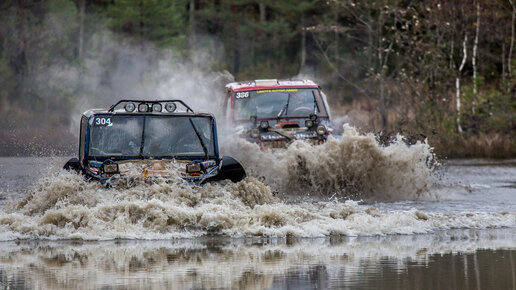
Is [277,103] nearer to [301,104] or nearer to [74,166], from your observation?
[301,104]

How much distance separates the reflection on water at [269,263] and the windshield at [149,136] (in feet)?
6.92

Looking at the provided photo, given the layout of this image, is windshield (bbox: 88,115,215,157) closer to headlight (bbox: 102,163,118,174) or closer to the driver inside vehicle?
headlight (bbox: 102,163,118,174)

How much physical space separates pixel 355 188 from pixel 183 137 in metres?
5.20

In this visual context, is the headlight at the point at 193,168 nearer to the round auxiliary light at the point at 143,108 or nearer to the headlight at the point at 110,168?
the headlight at the point at 110,168

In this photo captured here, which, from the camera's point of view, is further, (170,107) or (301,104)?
(301,104)

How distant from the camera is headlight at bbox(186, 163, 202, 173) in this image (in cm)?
1463

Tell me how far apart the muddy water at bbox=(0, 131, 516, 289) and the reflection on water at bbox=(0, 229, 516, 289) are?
0.04ft

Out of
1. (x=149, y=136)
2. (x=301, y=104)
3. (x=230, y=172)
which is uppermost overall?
(x=301, y=104)

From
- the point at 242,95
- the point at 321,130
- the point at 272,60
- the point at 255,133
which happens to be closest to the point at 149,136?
the point at 255,133

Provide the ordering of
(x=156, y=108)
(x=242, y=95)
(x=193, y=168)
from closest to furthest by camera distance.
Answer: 1. (x=193, y=168)
2. (x=156, y=108)
3. (x=242, y=95)

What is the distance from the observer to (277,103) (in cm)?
2009

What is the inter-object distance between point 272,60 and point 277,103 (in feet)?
127

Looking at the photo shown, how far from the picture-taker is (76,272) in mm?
10328

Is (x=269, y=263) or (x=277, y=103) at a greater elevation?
(x=277, y=103)
